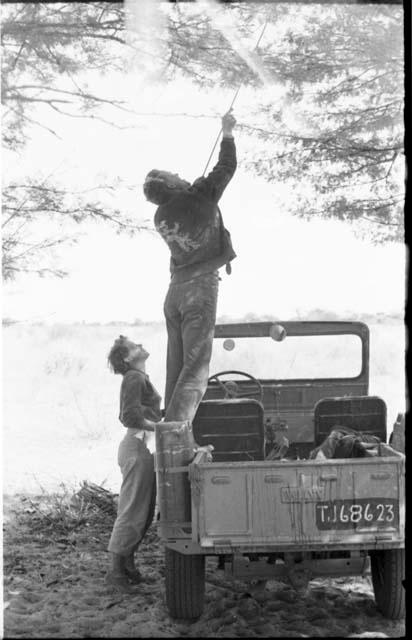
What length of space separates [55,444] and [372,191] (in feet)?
15.3

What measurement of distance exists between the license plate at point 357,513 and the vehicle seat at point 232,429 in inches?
28.3

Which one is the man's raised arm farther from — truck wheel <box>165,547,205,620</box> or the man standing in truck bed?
truck wheel <box>165,547,205,620</box>

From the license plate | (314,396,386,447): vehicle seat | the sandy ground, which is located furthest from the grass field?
the license plate

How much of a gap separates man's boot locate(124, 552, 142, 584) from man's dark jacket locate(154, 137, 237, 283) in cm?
160

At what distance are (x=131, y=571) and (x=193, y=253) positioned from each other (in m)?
1.85

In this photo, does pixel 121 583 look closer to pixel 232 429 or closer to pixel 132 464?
pixel 132 464

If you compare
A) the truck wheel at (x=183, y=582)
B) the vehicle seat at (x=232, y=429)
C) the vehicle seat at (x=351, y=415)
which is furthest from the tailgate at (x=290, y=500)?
the vehicle seat at (x=351, y=415)

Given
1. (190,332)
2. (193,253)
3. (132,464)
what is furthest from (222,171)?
(132,464)

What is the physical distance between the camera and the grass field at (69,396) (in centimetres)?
833

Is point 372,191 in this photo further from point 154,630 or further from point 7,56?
point 154,630

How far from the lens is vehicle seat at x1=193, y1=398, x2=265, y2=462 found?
14.7ft

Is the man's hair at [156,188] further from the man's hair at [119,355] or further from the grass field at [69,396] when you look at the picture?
the grass field at [69,396]

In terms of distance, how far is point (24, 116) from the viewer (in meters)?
5.82

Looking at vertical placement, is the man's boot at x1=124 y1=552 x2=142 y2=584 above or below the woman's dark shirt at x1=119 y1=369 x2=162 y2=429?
below
